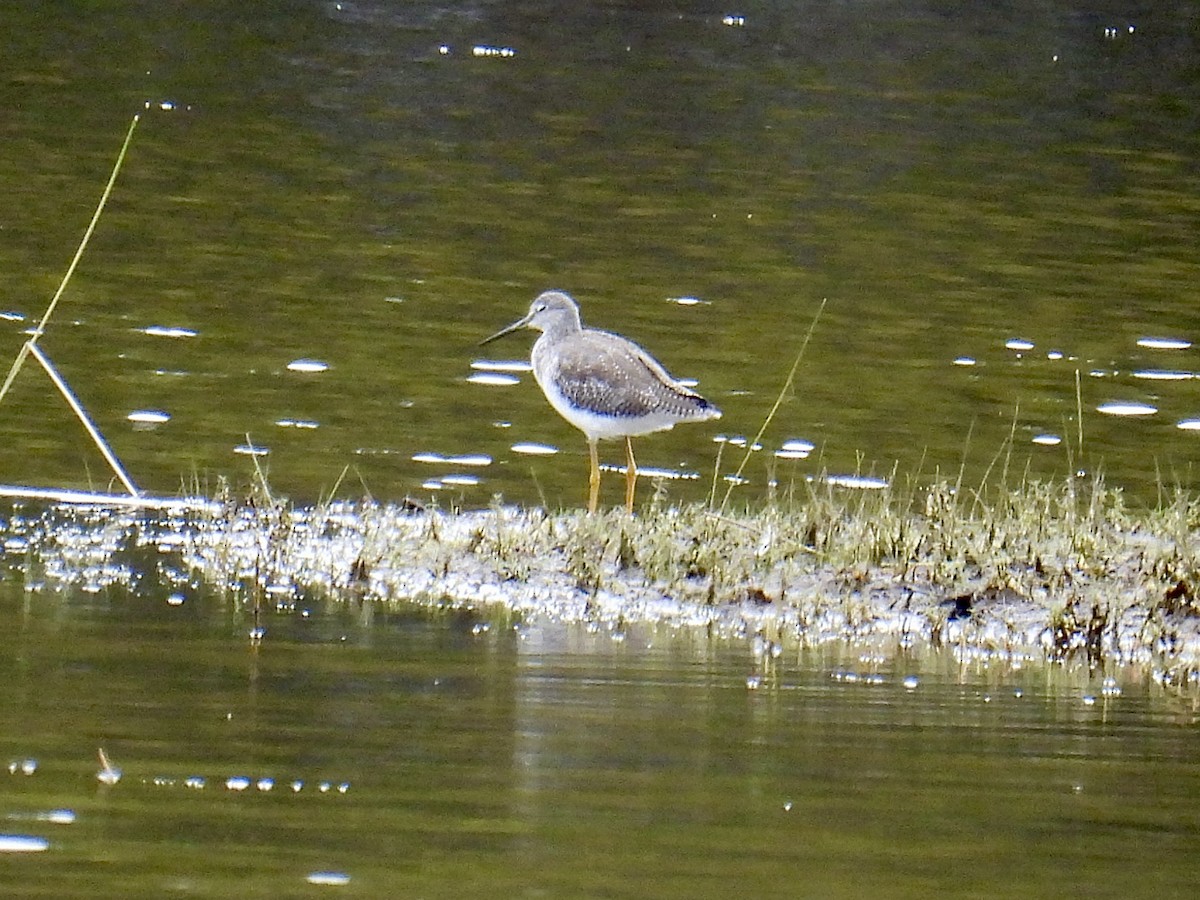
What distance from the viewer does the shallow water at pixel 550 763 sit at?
614cm

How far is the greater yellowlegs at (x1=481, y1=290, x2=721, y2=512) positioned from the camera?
1088 centimetres

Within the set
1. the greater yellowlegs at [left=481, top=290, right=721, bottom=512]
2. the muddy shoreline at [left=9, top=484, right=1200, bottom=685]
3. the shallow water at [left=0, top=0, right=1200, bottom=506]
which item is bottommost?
the muddy shoreline at [left=9, top=484, right=1200, bottom=685]

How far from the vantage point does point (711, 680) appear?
8164 millimetres

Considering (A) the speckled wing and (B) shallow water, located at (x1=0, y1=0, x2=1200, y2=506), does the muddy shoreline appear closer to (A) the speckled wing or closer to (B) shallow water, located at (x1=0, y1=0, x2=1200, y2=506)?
(A) the speckled wing

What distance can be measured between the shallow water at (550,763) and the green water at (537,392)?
0.02 meters

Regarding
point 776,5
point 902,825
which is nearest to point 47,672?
point 902,825

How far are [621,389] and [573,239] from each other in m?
7.93

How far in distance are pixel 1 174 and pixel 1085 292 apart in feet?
27.7

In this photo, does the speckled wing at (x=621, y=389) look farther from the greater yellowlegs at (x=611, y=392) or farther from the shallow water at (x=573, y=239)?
the shallow water at (x=573, y=239)

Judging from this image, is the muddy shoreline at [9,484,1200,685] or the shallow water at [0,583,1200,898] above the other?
the muddy shoreline at [9,484,1200,685]

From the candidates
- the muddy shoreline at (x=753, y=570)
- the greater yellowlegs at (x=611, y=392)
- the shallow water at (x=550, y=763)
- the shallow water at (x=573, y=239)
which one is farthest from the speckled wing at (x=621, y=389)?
the shallow water at (x=550, y=763)

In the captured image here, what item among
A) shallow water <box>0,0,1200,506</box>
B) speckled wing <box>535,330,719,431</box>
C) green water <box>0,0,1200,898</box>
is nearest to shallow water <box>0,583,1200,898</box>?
green water <box>0,0,1200,898</box>

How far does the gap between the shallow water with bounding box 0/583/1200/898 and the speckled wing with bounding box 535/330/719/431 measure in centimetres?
209

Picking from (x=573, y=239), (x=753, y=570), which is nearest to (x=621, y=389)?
(x=753, y=570)
